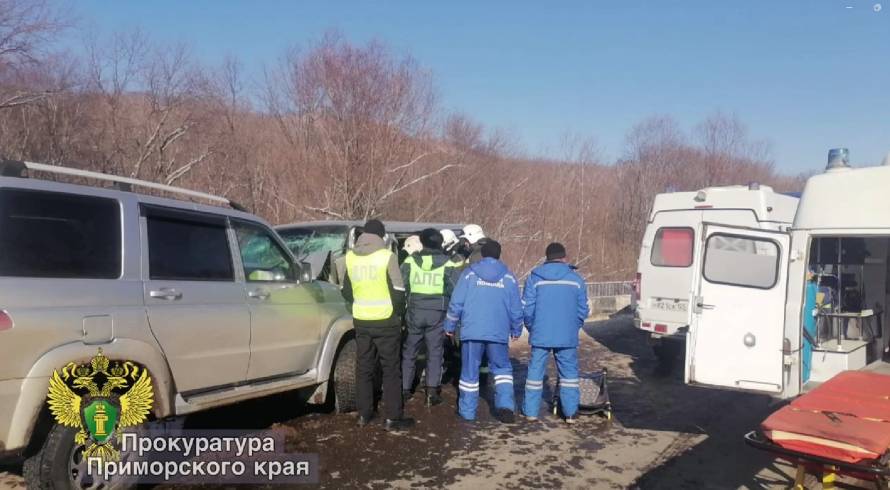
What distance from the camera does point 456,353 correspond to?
325 inches

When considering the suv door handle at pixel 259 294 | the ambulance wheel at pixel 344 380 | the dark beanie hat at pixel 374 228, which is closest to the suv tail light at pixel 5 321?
the suv door handle at pixel 259 294

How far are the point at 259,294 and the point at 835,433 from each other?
4.34 metres

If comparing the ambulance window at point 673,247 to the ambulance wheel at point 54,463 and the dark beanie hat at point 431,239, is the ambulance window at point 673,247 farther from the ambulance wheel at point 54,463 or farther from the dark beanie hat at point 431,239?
the ambulance wheel at point 54,463

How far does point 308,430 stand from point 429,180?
13364 mm

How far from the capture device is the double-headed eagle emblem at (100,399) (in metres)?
3.78

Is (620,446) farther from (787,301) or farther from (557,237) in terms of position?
(557,237)

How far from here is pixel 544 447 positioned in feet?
18.8

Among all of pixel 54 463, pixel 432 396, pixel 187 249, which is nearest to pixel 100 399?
pixel 54 463

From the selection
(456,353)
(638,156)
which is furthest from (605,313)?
(638,156)

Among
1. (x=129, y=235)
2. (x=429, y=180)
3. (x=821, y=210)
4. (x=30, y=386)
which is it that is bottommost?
(x=30, y=386)

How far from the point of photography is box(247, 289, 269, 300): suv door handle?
532 cm

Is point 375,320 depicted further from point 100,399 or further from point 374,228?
point 100,399

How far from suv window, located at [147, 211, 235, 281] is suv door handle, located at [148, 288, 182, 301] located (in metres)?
0.10

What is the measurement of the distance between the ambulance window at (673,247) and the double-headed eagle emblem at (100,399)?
25.5 feet
